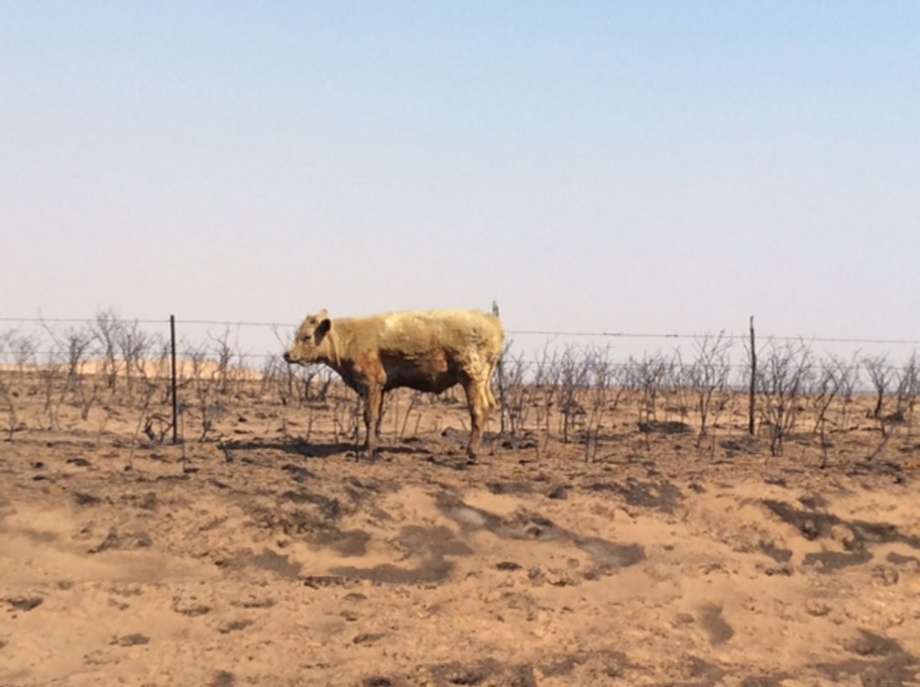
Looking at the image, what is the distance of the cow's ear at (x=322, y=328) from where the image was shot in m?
13.3

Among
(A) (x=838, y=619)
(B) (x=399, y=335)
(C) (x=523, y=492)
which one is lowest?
(A) (x=838, y=619)

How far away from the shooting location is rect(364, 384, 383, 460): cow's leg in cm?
1293

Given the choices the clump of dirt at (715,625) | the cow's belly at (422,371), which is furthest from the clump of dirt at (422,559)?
the cow's belly at (422,371)

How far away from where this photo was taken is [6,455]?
11.5 meters

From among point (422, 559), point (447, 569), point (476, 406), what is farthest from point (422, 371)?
point (447, 569)

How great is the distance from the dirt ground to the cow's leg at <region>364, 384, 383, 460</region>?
0.29 meters

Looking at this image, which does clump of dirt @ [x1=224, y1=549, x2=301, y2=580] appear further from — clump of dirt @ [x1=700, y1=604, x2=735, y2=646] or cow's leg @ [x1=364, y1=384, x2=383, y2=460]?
cow's leg @ [x1=364, y1=384, x2=383, y2=460]

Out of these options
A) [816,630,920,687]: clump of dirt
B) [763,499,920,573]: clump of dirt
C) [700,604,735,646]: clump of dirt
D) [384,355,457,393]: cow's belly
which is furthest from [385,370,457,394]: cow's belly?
[816,630,920,687]: clump of dirt

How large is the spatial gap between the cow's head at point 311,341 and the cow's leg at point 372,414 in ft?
2.60

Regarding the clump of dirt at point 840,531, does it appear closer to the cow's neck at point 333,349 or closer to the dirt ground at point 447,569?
the dirt ground at point 447,569

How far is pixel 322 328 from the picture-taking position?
13344 millimetres

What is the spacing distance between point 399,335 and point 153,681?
688 cm

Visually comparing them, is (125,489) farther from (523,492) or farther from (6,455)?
(523,492)

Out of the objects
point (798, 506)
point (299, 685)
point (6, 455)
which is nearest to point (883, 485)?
point (798, 506)
